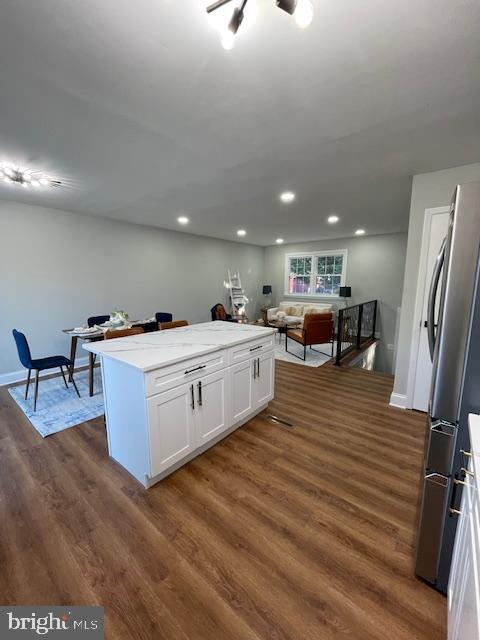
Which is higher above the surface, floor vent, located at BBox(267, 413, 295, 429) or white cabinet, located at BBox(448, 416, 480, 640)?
white cabinet, located at BBox(448, 416, 480, 640)

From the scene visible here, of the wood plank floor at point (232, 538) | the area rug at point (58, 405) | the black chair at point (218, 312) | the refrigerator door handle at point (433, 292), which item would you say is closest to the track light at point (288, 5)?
the refrigerator door handle at point (433, 292)

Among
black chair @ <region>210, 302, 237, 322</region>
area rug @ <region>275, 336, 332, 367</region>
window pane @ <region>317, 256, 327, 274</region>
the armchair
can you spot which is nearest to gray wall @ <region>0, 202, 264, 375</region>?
black chair @ <region>210, 302, 237, 322</region>

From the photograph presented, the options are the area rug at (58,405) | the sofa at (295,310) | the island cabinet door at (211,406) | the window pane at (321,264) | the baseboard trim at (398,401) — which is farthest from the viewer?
the window pane at (321,264)

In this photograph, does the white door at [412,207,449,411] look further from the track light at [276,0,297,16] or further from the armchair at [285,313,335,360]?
the track light at [276,0,297,16]

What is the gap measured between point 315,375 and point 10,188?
4.81 m

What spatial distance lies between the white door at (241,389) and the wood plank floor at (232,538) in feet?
0.74

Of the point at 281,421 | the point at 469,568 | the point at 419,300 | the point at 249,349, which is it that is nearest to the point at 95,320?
the point at 249,349

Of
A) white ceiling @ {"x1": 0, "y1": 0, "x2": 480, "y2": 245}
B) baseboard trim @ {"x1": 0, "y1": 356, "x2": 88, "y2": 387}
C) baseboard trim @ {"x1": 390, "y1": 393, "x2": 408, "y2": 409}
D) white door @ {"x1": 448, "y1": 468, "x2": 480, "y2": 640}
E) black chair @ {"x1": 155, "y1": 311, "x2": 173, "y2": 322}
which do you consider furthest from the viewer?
black chair @ {"x1": 155, "y1": 311, "x2": 173, "y2": 322}

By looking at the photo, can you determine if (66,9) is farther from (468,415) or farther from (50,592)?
(50,592)

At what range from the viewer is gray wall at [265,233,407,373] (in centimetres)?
647

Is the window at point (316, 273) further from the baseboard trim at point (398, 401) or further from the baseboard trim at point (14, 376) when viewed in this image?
the baseboard trim at point (14, 376)

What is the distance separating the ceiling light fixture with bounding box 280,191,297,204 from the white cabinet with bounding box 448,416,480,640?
10.8 feet

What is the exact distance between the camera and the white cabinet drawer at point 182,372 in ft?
5.63

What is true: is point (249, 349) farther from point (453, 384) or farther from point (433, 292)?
point (453, 384)
